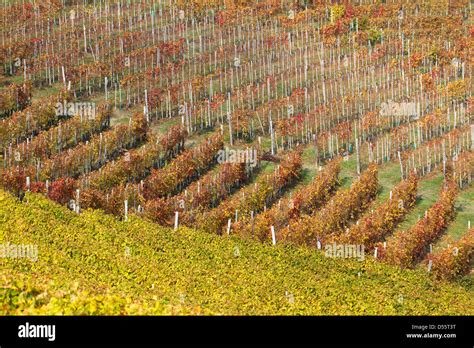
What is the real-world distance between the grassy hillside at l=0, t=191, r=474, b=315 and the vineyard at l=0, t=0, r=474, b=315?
110mm

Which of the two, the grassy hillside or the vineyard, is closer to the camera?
the grassy hillside

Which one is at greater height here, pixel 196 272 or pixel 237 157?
pixel 196 272

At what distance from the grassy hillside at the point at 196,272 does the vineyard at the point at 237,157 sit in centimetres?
11

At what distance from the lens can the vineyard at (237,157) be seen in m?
29.5

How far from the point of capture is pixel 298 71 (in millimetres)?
61625

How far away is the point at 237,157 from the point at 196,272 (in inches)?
711

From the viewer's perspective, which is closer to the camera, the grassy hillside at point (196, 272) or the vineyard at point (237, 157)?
the grassy hillside at point (196, 272)

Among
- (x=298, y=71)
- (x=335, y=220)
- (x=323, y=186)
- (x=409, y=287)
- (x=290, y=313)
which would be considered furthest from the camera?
(x=298, y=71)

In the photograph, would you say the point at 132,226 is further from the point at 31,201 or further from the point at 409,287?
the point at 409,287

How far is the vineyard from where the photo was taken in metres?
29.5

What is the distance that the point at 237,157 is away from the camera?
4778 cm

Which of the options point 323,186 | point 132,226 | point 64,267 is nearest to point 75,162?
point 132,226
